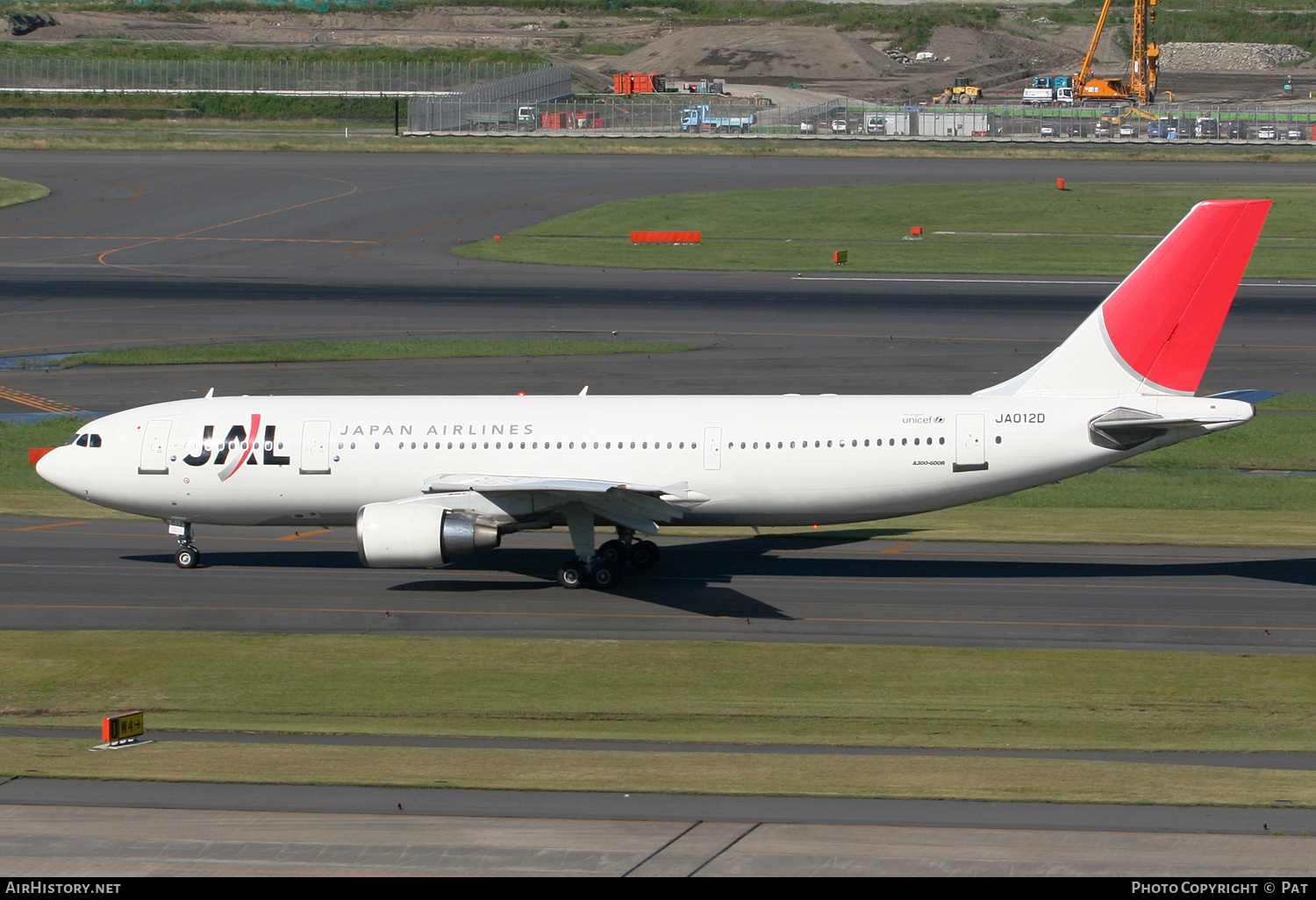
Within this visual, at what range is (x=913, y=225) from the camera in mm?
94000

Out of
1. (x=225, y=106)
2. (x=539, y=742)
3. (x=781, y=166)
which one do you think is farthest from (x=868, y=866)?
(x=225, y=106)

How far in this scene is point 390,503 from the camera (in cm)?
3338

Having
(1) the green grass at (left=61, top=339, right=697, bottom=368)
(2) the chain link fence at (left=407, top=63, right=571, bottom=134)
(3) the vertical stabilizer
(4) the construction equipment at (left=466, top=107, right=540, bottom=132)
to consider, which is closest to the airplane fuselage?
(3) the vertical stabilizer

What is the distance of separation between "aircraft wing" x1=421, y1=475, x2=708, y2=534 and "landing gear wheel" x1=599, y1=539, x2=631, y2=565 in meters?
0.81

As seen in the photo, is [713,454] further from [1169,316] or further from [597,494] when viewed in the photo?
[1169,316]

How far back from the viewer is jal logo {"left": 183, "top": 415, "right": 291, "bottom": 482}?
115ft

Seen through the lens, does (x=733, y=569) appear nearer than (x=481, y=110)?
Yes

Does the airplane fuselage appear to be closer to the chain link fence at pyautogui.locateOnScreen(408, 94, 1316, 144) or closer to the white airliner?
the white airliner

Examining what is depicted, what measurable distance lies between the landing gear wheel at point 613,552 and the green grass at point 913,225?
49.0 meters

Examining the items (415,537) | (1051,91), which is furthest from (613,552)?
(1051,91)

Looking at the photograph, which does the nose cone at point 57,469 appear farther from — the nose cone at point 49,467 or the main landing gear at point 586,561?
the main landing gear at point 586,561

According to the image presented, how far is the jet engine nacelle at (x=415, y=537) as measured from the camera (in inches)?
1275

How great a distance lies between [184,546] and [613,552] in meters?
11.1

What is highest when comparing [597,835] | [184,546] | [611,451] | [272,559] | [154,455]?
[611,451]
